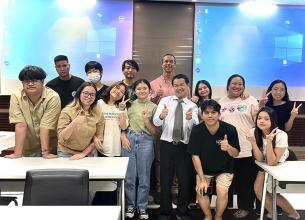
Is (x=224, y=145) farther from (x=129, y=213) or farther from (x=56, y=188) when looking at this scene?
(x=56, y=188)

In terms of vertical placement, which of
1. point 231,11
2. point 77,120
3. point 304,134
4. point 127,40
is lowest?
point 304,134

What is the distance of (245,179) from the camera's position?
3.33m

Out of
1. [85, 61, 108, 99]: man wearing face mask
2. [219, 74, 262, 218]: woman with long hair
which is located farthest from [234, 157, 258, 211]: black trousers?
[85, 61, 108, 99]: man wearing face mask

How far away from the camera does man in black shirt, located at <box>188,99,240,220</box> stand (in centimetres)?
298

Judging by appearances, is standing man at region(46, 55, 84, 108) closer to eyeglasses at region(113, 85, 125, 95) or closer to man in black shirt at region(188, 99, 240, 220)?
eyeglasses at region(113, 85, 125, 95)

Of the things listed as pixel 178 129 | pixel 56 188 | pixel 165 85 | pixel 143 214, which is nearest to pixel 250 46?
pixel 165 85

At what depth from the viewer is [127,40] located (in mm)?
4781

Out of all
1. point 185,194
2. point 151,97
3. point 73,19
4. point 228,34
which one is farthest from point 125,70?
point 228,34

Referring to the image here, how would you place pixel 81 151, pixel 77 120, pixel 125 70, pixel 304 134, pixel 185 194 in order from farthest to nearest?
1. pixel 304 134
2. pixel 125 70
3. pixel 185 194
4. pixel 81 151
5. pixel 77 120

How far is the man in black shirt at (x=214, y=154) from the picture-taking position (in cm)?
298

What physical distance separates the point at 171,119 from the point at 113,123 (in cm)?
56

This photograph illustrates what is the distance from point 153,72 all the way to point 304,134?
8.28 ft

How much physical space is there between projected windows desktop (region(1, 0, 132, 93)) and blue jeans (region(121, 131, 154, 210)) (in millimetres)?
1845

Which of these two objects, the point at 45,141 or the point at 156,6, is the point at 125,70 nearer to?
the point at 45,141
